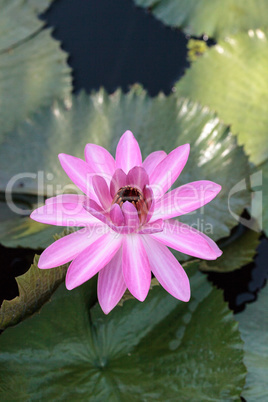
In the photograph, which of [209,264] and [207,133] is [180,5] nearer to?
[207,133]

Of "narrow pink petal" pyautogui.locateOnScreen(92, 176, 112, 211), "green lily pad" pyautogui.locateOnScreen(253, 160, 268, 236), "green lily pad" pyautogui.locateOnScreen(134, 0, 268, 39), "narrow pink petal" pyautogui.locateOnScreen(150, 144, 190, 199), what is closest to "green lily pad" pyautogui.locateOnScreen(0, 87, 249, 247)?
"green lily pad" pyautogui.locateOnScreen(253, 160, 268, 236)

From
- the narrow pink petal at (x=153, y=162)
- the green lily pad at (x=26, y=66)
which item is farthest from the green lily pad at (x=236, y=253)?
the green lily pad at (x=26, y=66)

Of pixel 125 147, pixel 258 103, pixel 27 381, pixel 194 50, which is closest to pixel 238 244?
pixel 258 103

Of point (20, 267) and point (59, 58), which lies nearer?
point (20, 267)

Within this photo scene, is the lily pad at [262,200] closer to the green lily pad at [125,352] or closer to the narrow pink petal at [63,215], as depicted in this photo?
the green lily pad at [125,352]

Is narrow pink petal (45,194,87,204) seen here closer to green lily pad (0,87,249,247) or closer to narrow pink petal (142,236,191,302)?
narrow pink petal (142,236,191,302)

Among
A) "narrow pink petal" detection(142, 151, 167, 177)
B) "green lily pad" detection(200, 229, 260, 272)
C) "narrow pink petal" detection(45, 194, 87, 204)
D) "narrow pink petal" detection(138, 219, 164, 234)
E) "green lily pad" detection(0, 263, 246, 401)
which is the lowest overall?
"green lily pad" detection(0, 263, 246, 401)

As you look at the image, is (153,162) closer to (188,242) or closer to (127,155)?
(127,155)
